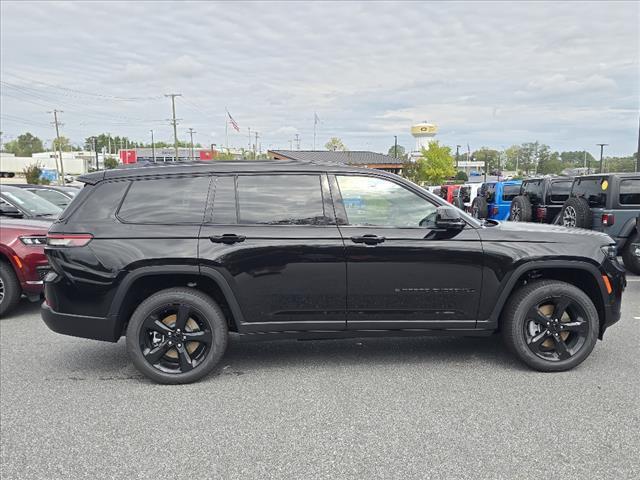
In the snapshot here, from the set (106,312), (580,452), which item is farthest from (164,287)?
(580,452)

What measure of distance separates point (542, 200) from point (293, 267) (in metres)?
9.34

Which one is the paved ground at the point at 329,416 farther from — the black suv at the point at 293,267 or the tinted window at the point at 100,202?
the tinted window at the point at 100,202

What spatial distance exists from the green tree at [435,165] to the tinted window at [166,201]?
50.3m

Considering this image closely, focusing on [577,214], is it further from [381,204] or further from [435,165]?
[435,165]

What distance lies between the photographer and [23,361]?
4.47 metres

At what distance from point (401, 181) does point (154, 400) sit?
2.71 metres

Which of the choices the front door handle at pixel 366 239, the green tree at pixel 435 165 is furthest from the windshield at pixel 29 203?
the green tree at pixel 435 165

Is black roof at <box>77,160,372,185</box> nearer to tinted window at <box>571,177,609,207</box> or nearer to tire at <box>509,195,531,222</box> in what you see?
tinted window at <box>571,177,609,207</box>

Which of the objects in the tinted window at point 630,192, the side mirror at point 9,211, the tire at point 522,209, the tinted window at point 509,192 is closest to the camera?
the side mirror at point 9,211

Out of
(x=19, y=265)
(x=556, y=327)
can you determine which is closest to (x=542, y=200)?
(x=556, y=327)

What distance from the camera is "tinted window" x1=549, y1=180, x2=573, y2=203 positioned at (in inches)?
406

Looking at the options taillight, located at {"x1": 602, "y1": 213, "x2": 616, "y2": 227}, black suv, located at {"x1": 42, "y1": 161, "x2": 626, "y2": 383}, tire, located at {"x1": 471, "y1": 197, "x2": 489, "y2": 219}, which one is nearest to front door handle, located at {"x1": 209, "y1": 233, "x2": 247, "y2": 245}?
black suv, located at {"x1": 42, "y1": 161, "x2": 626, "y2": 383}

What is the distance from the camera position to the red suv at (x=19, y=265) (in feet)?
19.2

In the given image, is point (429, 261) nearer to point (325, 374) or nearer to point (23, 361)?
point (325, 374)
